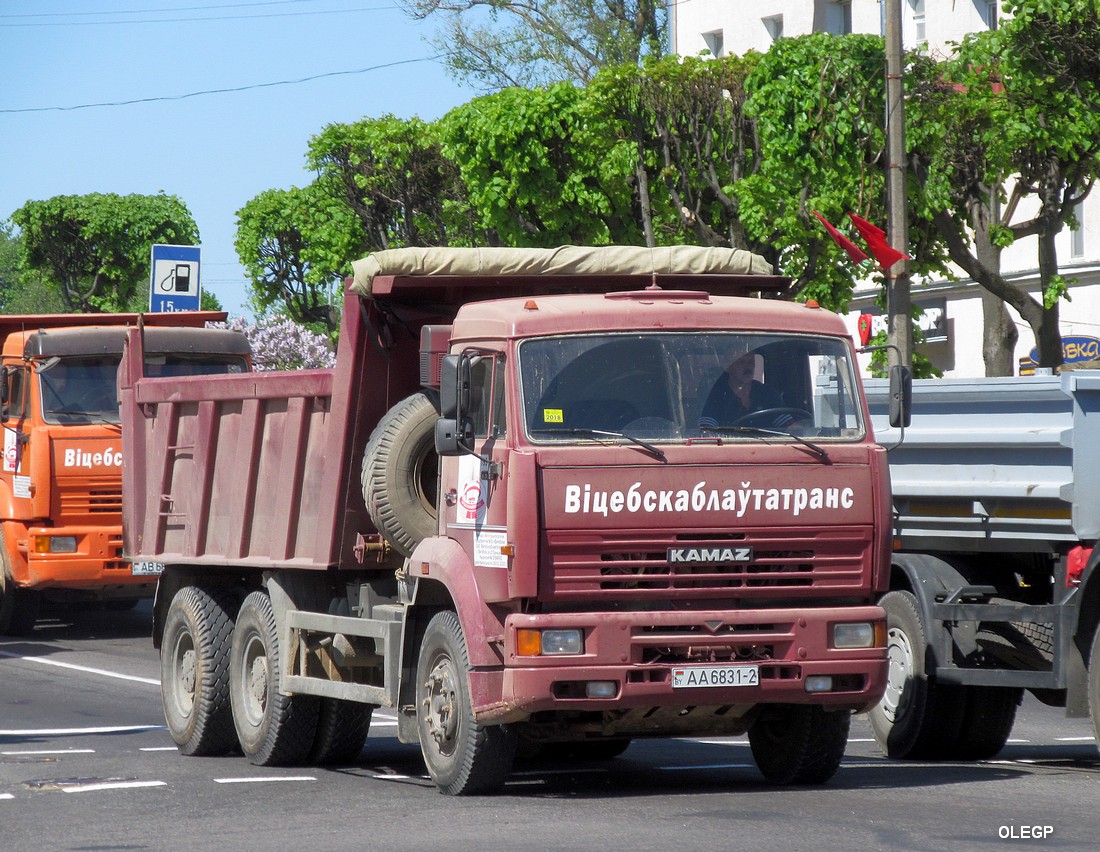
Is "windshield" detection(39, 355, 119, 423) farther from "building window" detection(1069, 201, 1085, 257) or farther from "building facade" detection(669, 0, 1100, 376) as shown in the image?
"building window" detection(1069, 201, 1085, 257)

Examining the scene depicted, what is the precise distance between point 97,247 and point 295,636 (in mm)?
51386

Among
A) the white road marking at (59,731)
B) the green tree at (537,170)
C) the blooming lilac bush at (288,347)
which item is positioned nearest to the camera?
the white road marking at (59,731)

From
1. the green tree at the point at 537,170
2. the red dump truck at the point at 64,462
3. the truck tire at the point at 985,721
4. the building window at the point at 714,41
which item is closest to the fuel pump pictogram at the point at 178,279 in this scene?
the red dump truck at the point at 64,462

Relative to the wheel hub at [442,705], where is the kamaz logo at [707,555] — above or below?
above

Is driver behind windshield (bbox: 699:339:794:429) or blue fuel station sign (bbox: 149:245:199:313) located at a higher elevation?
blue fuel station sign (bbox: 149:245:199:313)

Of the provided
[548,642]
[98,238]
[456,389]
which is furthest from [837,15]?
[548,642]

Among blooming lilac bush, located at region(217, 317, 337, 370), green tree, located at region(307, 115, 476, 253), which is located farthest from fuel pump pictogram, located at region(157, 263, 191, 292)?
blooming lilac bush, located at region(217, 317, 337, 370)

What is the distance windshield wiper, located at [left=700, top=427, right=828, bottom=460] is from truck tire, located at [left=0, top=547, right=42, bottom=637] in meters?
12.3

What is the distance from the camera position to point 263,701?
11.3 metres

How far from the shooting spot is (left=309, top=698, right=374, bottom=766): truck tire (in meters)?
11.1

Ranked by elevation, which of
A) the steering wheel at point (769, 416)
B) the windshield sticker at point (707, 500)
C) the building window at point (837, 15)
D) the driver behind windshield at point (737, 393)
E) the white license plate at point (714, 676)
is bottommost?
the white license plate at point (714, 676)

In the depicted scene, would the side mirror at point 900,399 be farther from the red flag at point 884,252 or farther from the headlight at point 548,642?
the red flag at point 884,252

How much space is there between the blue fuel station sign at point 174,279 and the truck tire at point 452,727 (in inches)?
528

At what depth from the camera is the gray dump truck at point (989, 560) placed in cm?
1005
